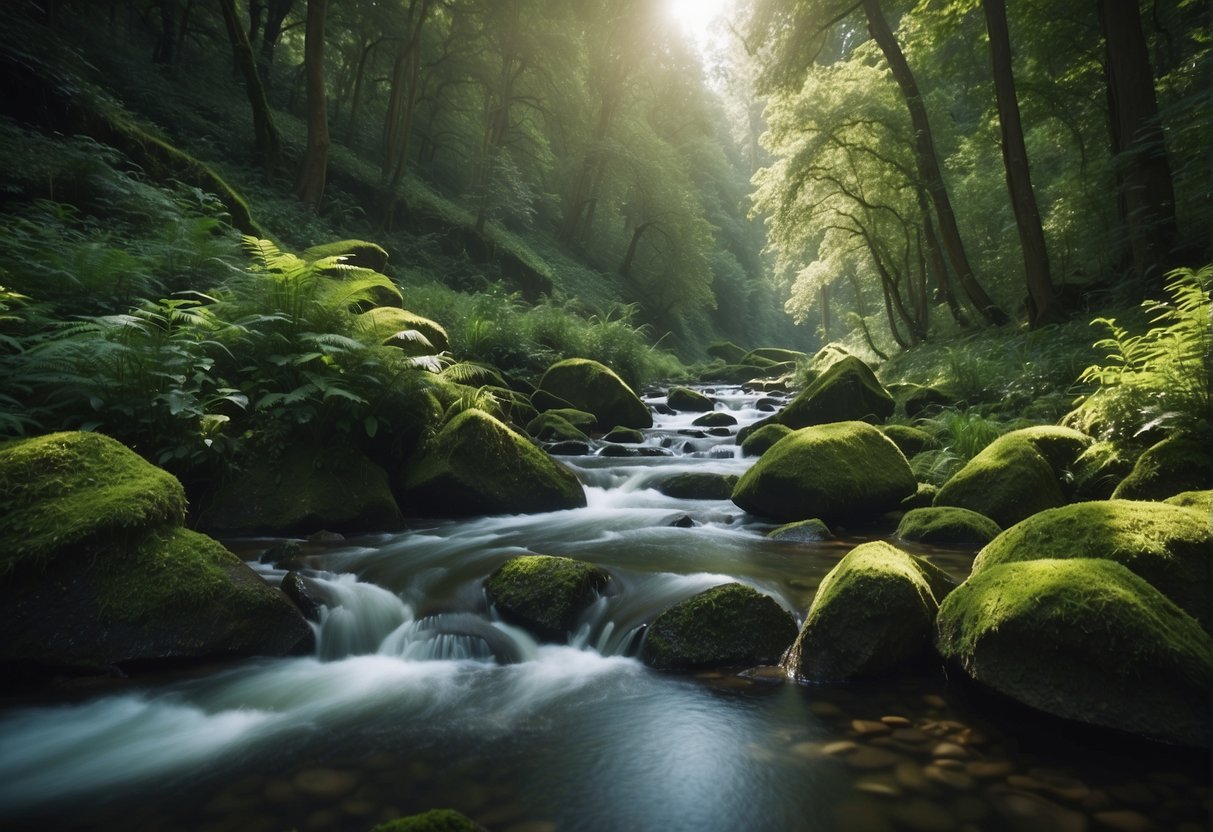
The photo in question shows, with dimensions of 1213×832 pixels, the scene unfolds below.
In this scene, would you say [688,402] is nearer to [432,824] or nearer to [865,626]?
[865,626]

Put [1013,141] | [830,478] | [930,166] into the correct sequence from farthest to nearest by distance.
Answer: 1. [930,166]
2. [1013,141]
3. [830,478]

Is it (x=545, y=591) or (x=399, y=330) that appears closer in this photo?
(x=545, y=591)

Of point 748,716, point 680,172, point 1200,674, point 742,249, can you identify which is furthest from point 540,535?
point 742,249

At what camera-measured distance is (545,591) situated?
4242 mm

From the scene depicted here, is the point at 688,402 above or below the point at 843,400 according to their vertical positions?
above

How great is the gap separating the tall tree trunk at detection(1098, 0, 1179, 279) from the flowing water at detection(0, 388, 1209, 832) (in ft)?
27.6

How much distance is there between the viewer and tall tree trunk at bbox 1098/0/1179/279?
8.51m

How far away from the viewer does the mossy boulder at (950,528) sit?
5625mm

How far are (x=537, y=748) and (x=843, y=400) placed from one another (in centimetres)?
864

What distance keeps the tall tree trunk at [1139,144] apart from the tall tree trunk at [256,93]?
50.5 ft

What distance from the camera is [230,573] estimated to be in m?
3.75

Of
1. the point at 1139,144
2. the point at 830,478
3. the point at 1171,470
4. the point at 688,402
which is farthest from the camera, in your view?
the point at 688,402

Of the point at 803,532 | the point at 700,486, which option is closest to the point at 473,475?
the point at 700,486

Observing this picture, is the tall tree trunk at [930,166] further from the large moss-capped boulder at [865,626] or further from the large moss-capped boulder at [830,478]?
the large moss-capped boulder at [865,626]
